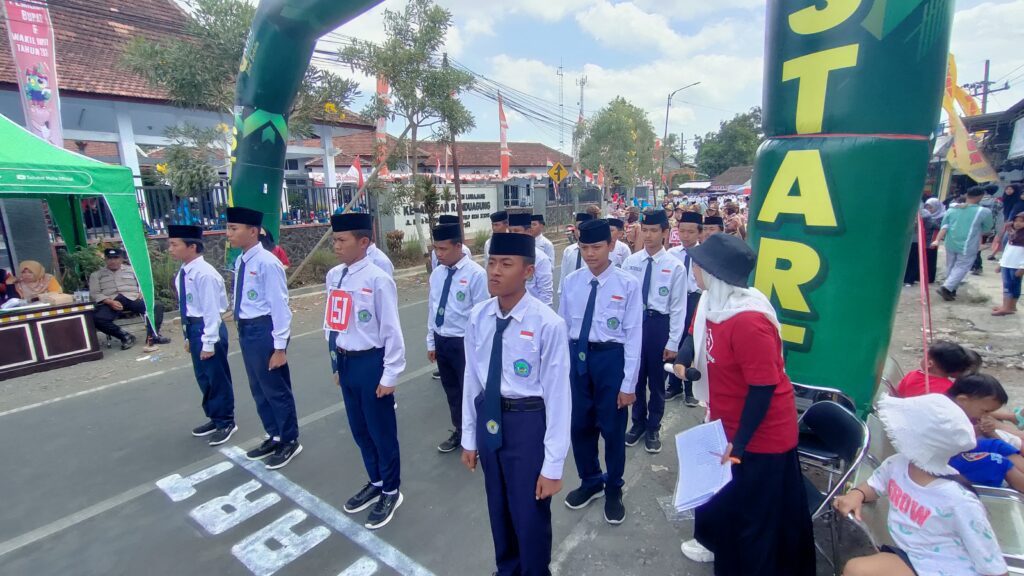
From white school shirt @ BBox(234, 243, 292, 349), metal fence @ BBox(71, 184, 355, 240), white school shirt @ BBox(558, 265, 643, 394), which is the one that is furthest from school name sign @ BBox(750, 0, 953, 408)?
metal fence @ BBox(71, 184, 355, 240)

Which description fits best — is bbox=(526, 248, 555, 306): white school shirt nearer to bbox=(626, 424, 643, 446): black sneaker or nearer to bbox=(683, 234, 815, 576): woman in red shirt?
bbox=(626, 424, 643, 446): black sneaker

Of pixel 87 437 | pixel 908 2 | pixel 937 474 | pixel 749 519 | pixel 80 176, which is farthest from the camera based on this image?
pixel 80 176

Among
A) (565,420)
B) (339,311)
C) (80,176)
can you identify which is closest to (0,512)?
(339,311)

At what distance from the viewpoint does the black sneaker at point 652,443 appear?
4.05m

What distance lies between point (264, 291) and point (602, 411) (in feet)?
8.95

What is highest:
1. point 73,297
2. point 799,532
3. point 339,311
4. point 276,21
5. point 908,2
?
point 276,21

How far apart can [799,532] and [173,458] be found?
15.0 ft

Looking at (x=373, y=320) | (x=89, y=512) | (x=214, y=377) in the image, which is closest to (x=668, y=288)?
(x=373, y=320)

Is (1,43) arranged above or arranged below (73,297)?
above

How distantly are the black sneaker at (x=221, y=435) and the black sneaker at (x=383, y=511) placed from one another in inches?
75.5

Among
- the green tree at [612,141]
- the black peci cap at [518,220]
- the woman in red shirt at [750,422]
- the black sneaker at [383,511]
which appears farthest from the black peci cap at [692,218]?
the green tree at [612,141]

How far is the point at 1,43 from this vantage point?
1116 cm

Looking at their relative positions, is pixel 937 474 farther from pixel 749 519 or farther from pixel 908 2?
pixel 908 2

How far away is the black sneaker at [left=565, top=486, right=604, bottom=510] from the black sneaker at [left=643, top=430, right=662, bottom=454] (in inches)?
31.1
